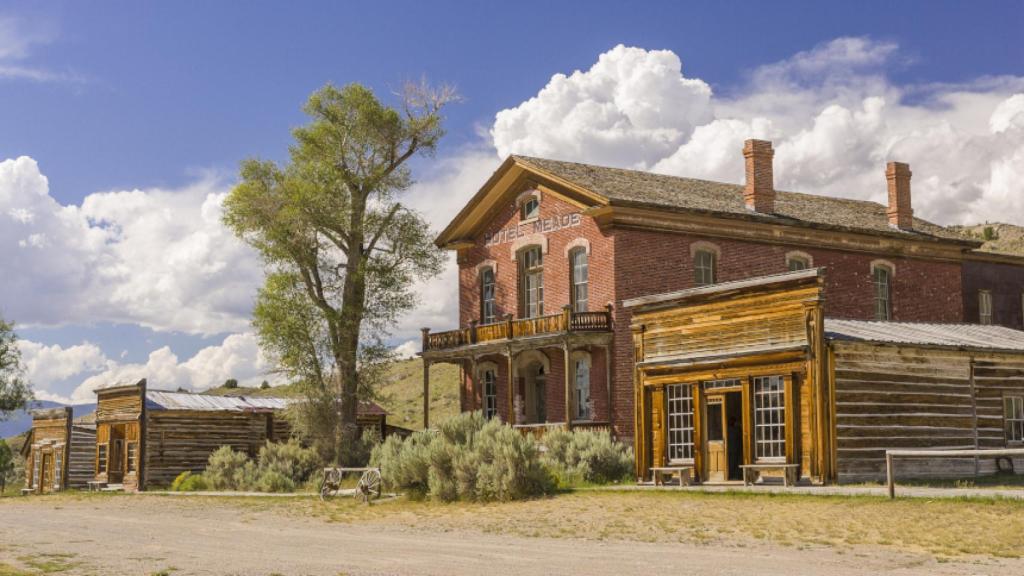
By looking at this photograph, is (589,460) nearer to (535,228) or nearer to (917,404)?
(917,404)

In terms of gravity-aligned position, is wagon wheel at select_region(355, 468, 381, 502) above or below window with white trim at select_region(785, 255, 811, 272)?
below

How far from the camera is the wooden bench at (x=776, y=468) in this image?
21984mm

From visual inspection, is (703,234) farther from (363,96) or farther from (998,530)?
(998,530)

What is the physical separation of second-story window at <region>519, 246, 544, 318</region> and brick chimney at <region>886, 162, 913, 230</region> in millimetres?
12070

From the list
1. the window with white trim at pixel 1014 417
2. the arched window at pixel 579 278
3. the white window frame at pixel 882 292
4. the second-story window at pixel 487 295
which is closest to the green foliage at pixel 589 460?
the arched window at pixel 579 278

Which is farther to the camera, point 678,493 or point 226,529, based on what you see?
point 678,493

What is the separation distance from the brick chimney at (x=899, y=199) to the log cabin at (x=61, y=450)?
97.7ft

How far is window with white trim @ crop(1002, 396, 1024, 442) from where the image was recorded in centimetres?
2525

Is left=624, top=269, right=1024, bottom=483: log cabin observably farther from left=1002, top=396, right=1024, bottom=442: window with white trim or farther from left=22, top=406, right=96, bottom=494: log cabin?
left=22, top=406, right=96, bottom=494: log cabin

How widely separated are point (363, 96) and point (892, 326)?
20254 mm

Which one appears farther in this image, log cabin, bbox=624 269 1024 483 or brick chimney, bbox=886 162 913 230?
brick chimney, bbox=886 162 913 230

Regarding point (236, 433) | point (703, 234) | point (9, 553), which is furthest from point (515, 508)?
point (236, 433)

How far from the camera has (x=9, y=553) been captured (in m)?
15.6

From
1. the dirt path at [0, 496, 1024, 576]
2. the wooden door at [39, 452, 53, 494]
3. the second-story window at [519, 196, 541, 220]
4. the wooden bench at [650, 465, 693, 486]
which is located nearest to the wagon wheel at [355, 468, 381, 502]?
the dirt path at [0, 496, 1024, 576]
